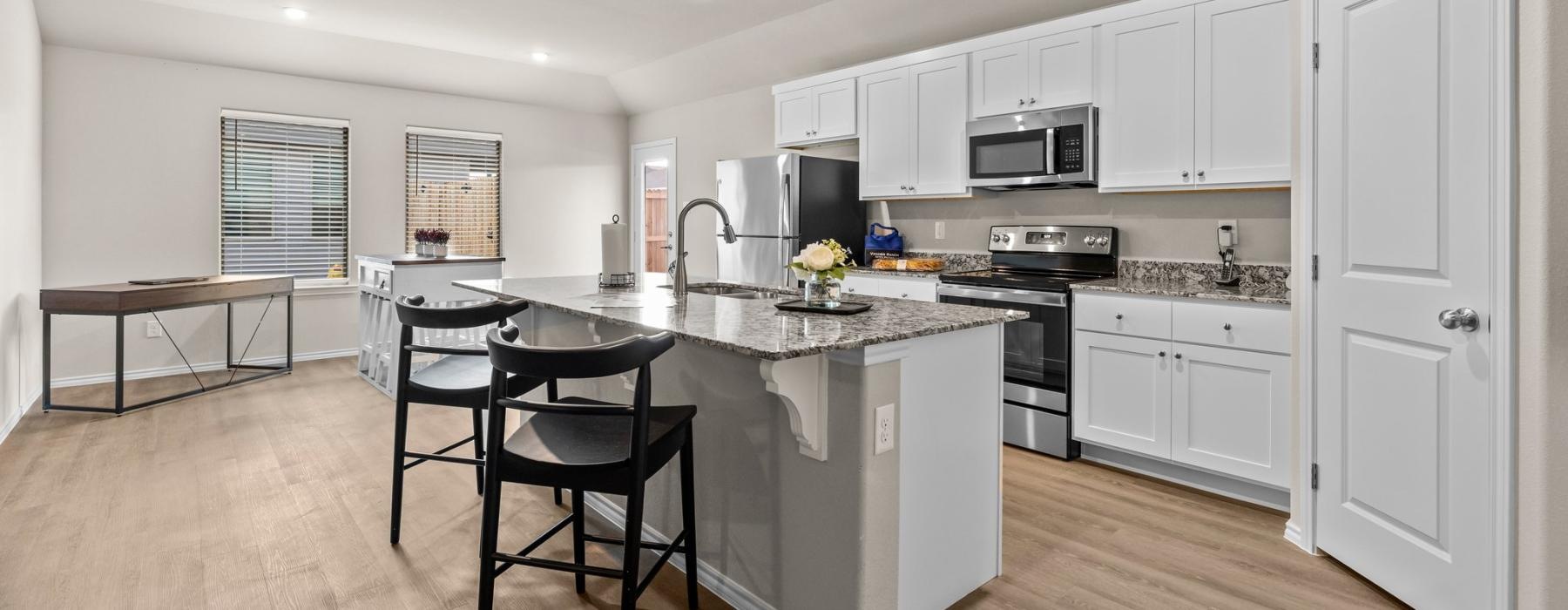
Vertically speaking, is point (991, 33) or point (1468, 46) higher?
point (991, 33)

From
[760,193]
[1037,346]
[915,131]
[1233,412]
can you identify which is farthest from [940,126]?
[1233,412]

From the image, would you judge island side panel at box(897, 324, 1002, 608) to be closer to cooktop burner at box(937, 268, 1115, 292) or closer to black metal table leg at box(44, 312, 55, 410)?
cooktop burner at box(937, 268, 1115, 292)

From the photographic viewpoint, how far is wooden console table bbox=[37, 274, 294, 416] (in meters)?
4.20

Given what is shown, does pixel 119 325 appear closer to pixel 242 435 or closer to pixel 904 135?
pixel 242 435

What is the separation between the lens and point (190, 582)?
229cm

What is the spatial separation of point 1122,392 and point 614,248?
7.47ft

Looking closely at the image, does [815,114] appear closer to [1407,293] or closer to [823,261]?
[823,261]

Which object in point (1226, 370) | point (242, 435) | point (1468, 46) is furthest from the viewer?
point (242, 435)

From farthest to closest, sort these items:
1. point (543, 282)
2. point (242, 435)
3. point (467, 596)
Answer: point (242, 435)
point (543, 282)
point (467, 596)

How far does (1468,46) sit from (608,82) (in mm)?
6441

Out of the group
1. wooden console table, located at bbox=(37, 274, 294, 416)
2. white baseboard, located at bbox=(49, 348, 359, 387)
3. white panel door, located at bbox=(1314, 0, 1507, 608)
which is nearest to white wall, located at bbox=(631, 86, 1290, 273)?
Answer: white panel door, located at bbox=(1314, 0, 1507, 608)

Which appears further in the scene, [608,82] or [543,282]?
[608,82]

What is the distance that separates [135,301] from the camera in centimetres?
426

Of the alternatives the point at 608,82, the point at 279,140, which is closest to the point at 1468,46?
the point at 608,82
